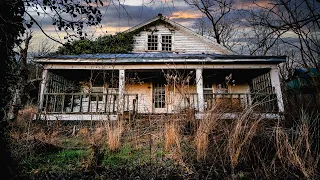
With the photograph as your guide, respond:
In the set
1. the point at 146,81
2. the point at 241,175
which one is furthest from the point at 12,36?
the point at 146,81

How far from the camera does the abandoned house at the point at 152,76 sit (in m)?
8.56

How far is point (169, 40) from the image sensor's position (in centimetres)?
1346

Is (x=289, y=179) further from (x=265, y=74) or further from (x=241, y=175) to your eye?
(x=265, y=74)

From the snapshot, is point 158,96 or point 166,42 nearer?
point 158,96

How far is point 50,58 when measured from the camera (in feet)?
30.0

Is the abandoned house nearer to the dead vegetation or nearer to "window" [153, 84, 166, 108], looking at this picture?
"window" [153, 84, 166, 108]

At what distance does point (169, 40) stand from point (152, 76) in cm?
303

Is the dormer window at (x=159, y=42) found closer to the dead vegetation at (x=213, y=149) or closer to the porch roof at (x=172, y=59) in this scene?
the porch roof at (x=172, y=59)

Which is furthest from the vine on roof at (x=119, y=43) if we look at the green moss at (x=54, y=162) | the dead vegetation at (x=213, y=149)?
the green moss at (x=54, y=162)

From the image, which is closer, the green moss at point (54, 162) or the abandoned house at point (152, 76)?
the green moss at point (54, 162)

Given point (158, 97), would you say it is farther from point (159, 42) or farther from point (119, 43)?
point (119, 43)

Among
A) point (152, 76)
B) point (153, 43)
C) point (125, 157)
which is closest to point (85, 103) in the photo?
point (152, 76)

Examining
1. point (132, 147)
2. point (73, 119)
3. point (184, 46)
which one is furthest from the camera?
point (184, 46)

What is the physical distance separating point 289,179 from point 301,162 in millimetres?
315
